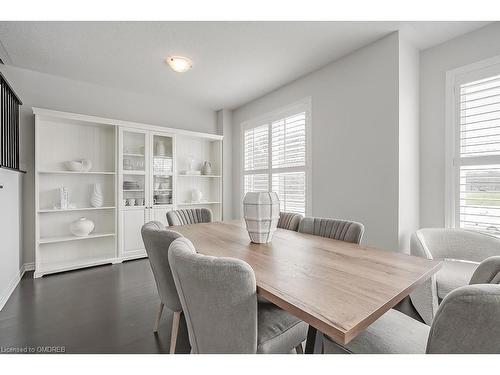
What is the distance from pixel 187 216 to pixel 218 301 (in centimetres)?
215

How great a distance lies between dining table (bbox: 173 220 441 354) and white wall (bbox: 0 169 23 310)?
2.04 metres

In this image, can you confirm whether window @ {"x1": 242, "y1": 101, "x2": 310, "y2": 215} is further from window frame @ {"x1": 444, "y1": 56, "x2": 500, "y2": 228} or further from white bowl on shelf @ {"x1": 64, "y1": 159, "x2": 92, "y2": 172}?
white bowl on shelf @ {"x1": 64, "y1": 159, "x2": 92, "y2": 172}

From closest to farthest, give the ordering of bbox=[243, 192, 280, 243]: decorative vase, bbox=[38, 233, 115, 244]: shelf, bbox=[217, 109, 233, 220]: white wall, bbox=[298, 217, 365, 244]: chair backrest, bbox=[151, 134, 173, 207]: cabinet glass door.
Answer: bbox=[243, 192, 280, 243]: decorative vase, bbox=[298, 217, 365, 244]: chair backrest, bbox=[38, 233, 115, 244]: shelf, bbox=[151, 134, 173, 207]: cabinet glass door, bbox=[217, 109, 233, 220]: white wall

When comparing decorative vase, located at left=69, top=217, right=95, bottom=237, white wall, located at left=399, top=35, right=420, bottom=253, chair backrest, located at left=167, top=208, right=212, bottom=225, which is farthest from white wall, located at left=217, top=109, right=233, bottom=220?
white wall, located at left=399, top=35, right=420, bottom=253

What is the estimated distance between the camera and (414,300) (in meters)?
2.13

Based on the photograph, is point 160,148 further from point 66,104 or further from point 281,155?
point 281,155

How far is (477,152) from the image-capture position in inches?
90.0

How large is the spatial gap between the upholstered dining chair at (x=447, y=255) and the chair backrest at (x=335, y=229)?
0.58 m

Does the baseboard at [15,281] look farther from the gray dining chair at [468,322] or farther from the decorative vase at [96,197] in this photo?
the gray dining chair at [468,322]

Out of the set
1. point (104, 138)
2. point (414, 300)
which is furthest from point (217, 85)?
point (414, 300)

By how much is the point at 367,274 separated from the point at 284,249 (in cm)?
54

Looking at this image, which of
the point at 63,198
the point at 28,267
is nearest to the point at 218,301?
the point at 63,198

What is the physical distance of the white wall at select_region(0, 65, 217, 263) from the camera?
3.24 metres
